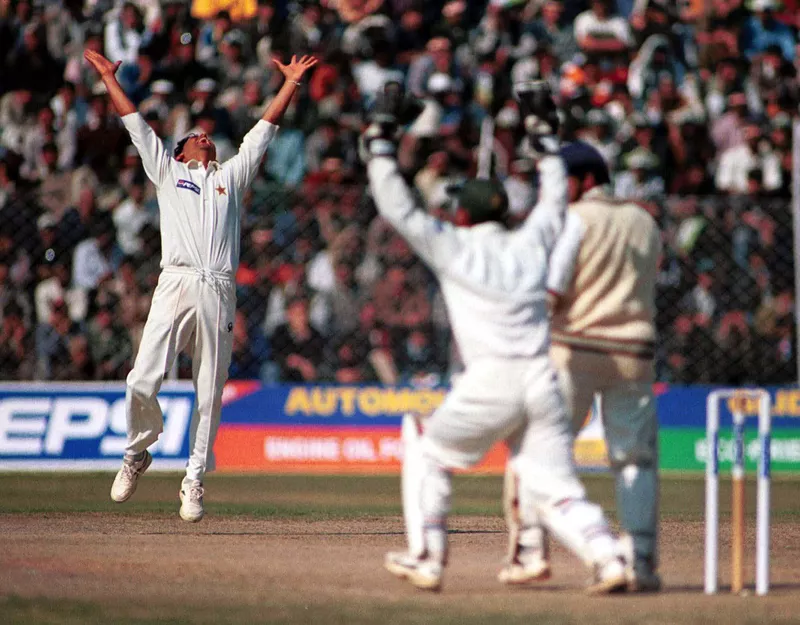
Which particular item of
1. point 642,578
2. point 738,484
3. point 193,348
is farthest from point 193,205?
point 738,484

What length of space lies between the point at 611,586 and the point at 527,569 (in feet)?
2.63

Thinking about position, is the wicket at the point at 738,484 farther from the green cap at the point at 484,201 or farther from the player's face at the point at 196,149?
the player's face at the point at 196,149

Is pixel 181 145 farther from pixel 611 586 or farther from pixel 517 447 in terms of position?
pixel 611 586

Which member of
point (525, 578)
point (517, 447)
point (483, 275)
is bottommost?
point (525, 578)

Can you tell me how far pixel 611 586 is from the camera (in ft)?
22.6

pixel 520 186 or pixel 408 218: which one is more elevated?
pixel 408 218

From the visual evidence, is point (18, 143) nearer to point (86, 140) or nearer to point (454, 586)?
point (86, 140)

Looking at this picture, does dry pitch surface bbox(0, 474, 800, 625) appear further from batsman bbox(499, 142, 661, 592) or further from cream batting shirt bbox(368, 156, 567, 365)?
cream batting shirt bbox(368, 156, 567, 365)

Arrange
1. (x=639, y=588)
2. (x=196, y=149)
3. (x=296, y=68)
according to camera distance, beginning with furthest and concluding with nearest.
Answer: (x=296, y=68), (x=196, y=149), (x=639, y=588)

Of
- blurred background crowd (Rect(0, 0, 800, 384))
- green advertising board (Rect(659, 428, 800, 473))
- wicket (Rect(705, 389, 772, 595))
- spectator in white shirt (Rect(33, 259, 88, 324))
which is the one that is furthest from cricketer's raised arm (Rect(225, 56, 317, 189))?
green advertising board (Rect(659, 428, 800, 473))

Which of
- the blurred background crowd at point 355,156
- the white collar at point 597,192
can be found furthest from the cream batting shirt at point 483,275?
the blurred background crowd at point 355,156

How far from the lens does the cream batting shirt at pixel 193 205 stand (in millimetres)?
10156

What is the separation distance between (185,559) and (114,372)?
9.15 m

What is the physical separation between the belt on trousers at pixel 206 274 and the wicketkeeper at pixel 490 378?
129 inches
